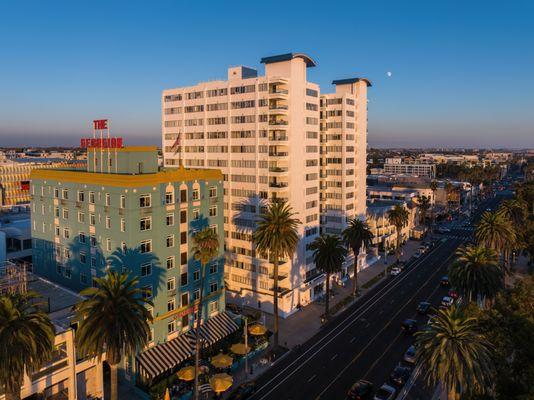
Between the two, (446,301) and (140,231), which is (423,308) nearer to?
(446,301)

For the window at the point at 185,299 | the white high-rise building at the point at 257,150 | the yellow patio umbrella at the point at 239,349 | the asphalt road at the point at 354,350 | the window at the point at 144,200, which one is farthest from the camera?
the white high-rise building at the point at 257,150

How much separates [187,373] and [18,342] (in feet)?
81.9

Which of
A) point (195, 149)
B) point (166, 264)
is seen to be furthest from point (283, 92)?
point (166, 264)

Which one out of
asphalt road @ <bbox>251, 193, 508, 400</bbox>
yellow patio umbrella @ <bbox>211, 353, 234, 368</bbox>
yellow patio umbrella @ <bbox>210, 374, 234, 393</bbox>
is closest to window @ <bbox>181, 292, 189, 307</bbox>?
yellow patio umbrella @ <bbox>211, 353, 234, 368</bbox>

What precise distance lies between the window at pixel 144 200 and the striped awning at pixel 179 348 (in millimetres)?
21391

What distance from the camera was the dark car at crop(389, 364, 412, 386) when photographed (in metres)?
57.1

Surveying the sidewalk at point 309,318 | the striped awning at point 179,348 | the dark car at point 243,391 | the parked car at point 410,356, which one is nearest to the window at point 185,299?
the striped awning at point 179,348

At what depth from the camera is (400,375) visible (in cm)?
5797

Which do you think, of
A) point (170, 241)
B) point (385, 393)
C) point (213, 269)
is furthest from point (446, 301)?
point (170, 241)

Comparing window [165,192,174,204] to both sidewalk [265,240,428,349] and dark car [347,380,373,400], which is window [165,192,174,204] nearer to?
sidewalk [265,240,428,349]

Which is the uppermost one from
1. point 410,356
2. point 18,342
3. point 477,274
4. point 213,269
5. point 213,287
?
point 18,342

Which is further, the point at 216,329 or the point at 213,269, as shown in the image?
the point at 213,269

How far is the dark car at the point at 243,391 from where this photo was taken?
53719mm

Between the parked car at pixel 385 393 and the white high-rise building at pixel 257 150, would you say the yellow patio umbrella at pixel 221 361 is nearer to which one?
the parked car at pixel 385 393
